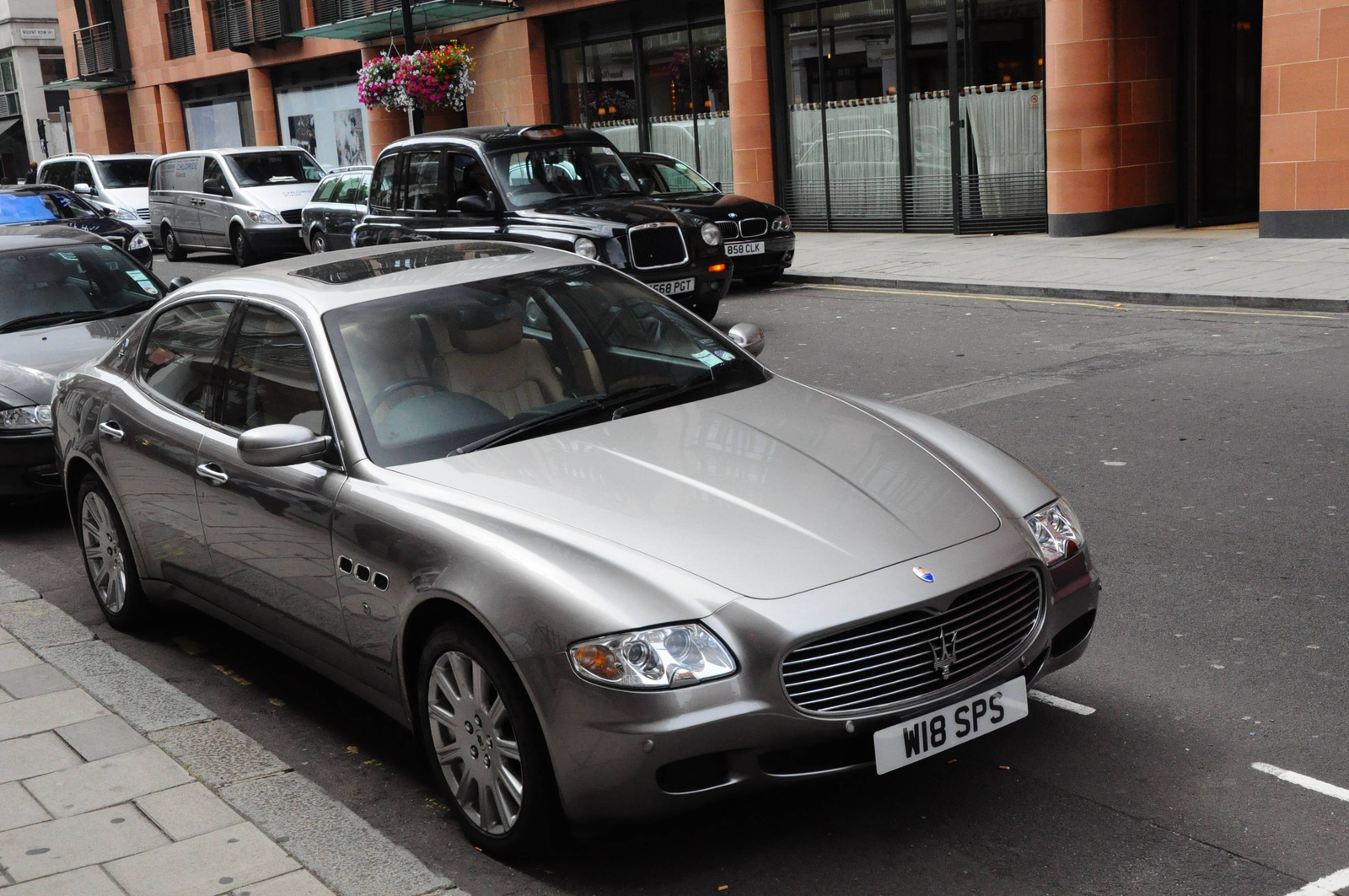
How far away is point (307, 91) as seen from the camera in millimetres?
35344

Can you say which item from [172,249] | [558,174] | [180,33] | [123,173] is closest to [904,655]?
[558,174]

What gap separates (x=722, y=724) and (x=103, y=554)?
362cm

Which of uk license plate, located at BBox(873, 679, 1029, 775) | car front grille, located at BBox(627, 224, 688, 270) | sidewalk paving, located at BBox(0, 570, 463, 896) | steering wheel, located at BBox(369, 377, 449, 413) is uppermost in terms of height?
steering wheel, located at BBox(369, 377, 449, 413)

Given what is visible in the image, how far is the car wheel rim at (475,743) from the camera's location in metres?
3.58

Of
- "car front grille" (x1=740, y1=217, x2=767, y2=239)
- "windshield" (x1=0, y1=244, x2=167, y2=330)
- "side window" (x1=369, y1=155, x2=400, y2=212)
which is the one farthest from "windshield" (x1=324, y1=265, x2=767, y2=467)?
"car front grille" (x1=740, y1=217, x2=767, y2=239)

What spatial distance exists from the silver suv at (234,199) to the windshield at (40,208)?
240 cm

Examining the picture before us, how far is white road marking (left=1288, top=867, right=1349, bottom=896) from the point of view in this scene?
321 centimetres

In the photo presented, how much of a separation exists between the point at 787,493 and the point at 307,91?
112 feet

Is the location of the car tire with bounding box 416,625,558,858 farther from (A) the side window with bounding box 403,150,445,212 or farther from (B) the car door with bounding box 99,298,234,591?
(A) the side window with bounding box 403,150,445,212

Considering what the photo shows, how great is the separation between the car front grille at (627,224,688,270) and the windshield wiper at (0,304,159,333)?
461cm

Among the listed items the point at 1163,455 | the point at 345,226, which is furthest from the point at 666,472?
the point at 345,226

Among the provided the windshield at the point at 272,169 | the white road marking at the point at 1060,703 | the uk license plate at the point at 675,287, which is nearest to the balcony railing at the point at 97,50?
the windshield at the point at 272,169

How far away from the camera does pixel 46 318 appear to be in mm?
8711

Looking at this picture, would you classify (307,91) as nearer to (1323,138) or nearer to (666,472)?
(1323,138)
